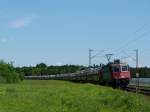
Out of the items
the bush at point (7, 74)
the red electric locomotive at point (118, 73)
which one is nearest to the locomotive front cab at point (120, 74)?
the red electric locomotive at point (118, 73)

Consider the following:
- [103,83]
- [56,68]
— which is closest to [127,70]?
[103,83]

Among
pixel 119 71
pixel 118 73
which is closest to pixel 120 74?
pixel 118 73

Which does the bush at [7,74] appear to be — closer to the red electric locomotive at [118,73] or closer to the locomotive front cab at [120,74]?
the red electric locomotive at [118,73]

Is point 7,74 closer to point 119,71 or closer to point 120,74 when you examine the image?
point 119,71

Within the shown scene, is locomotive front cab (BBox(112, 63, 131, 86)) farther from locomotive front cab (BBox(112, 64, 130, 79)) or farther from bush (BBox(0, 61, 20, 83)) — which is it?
bush (BBox(0, 61, 20, 83))

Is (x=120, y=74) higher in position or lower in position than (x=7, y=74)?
lower

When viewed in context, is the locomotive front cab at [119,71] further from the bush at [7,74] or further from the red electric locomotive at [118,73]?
the bush at [7,74]

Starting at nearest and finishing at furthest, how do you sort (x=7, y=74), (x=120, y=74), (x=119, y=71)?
1. (x=120, y=74)
2. (x=119, y=71)
3. (x=7, y=74)

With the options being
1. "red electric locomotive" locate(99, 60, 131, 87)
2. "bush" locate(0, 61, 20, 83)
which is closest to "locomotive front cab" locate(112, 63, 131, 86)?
"red electric locomotive" locate(99, 60, 131, 87)

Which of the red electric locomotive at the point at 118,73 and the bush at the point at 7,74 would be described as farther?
the bush at the point at 7,74

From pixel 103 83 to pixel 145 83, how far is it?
6.54 m

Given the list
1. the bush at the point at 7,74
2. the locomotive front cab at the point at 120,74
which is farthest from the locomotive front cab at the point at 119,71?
the bush at the point at 7,74

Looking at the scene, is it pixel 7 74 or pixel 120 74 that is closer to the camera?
pixel 120 74

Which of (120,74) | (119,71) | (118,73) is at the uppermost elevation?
(119,71)
